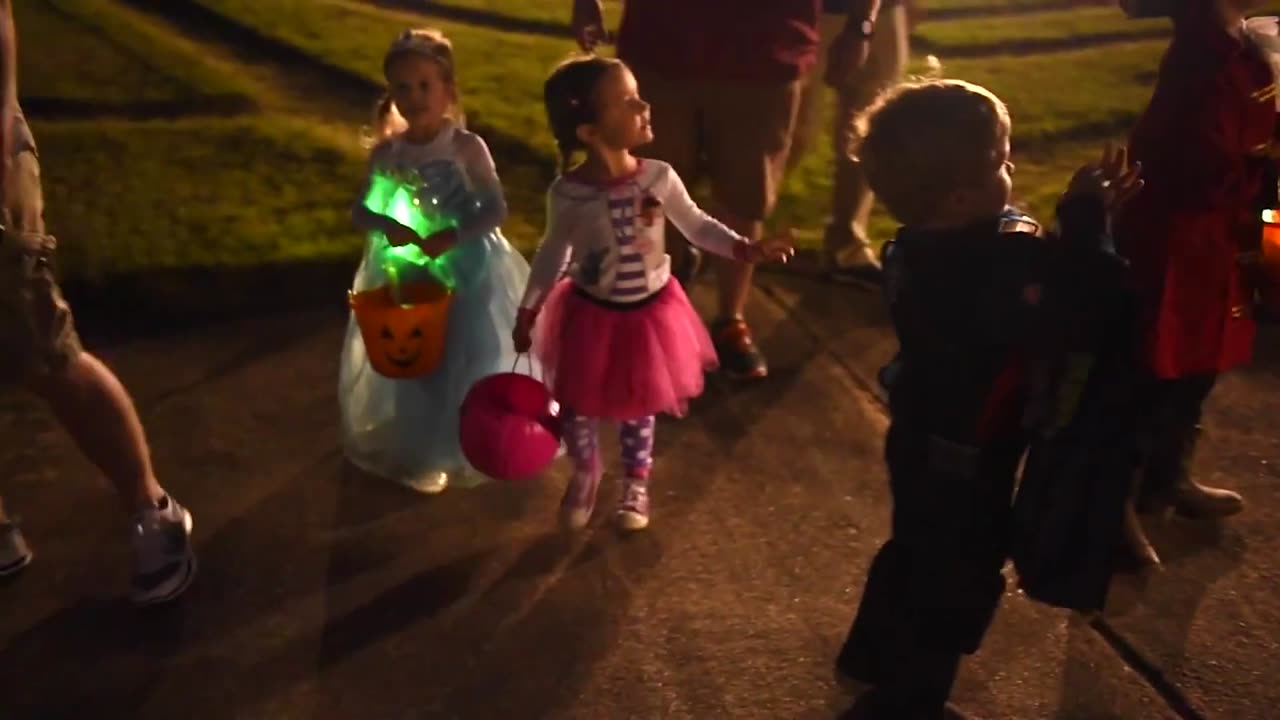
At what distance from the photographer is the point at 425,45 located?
9.73 feet

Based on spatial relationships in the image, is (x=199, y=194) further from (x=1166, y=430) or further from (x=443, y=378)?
(x=1166, y=430)

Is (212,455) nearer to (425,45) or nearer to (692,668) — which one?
(425,45)

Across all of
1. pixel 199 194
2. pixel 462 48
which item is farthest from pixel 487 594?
pixel 462 48

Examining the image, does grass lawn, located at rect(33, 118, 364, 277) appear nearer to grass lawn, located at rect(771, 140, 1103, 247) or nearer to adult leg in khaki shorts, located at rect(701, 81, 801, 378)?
adult leg in khaki shorts, located at rect(701, 81, 801, 378)

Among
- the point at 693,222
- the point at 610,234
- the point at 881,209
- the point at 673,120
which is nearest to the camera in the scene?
the point at 610,234

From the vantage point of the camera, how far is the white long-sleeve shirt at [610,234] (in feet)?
9.45

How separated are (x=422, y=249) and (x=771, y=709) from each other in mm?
1356

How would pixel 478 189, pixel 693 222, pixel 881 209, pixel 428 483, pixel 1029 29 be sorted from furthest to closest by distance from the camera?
pixel 1029 29 → pixel 881 209 → pixel 428 483 → pixel 478 189 → pixel 693 222

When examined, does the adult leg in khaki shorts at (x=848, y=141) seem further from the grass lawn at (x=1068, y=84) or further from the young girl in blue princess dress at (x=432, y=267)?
the grass lawn at (x=1068, y=84)

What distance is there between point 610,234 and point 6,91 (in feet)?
4.32

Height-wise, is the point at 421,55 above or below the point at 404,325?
above

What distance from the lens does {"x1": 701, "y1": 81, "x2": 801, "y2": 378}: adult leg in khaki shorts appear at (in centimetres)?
370

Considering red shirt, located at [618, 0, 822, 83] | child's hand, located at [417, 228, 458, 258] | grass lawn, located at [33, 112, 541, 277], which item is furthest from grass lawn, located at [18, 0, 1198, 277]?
child's hand, located at [417, 228, 458, 258]

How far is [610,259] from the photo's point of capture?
2.90 m
